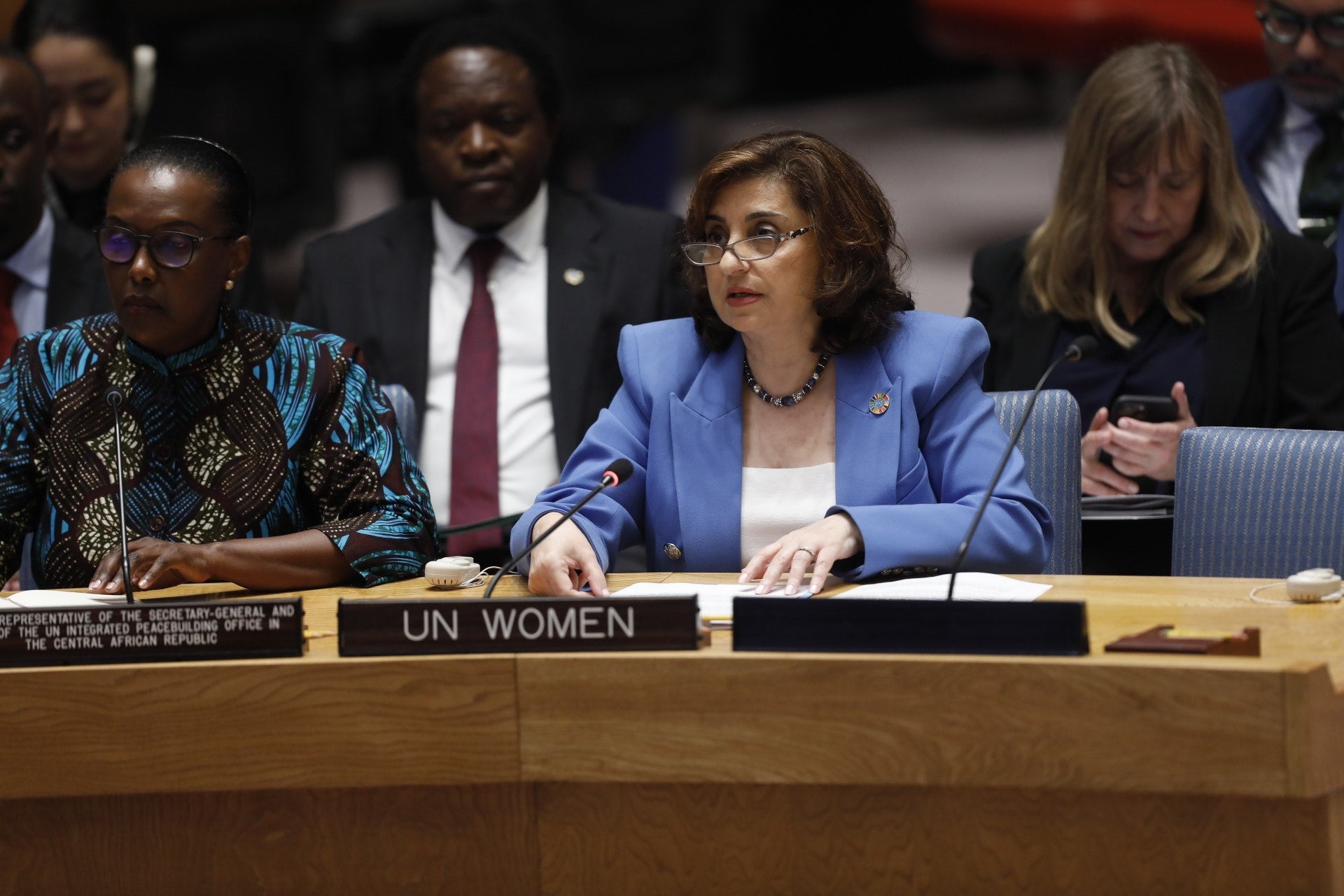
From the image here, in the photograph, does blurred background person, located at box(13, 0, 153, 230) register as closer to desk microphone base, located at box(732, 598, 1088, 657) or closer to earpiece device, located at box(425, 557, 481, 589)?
earpiece device, located at box(425, 557, 481, 589)

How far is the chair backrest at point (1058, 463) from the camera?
2926 millimetres

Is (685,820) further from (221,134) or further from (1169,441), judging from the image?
(221,134)

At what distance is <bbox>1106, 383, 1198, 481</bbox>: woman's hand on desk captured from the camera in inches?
122

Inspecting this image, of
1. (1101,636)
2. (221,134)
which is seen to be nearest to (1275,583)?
(1101,636)

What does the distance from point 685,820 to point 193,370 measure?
114 centimetres

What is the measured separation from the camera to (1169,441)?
3.10m

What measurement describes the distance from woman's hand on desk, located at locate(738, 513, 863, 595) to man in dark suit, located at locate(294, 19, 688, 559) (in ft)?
3.67

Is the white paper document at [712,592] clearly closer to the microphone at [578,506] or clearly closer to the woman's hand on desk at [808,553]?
the woman's hand on desk at [808,553]

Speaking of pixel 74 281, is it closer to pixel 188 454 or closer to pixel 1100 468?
pixel 188 454

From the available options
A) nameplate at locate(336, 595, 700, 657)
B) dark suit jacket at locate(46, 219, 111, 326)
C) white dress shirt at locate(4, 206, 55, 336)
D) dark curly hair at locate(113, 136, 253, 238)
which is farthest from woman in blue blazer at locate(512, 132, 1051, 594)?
white dress shirt at locate(4, 206, 55, 336)

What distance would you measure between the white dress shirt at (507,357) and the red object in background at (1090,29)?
2469mm

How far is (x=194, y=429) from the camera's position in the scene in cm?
265

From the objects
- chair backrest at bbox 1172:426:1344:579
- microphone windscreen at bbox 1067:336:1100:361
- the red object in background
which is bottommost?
chair backrest at bbox 1172:426:1344:579

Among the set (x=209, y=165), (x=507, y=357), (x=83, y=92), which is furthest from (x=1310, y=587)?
(x=83, y=92)
